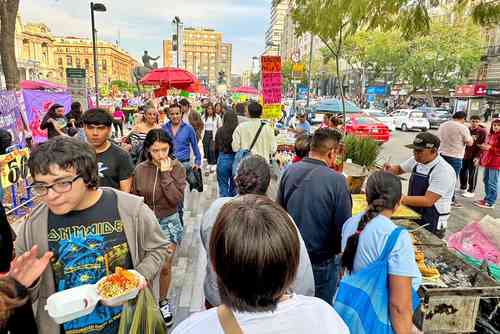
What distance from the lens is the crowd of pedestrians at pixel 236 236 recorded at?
114 cm

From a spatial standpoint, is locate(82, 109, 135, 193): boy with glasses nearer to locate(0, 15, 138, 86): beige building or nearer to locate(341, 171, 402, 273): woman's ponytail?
locate(341, 171, 402, 273): woman's ponytail

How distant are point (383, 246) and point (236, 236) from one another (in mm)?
1332

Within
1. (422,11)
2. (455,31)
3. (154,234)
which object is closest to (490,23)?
(422,11)

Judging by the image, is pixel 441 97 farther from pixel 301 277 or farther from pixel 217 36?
pixel 217 36

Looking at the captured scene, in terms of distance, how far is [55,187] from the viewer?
1.81 meters

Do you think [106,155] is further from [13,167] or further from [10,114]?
[10,114]

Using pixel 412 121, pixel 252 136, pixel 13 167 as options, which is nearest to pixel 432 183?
pixel 252 136

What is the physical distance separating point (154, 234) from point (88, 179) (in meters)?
0.52

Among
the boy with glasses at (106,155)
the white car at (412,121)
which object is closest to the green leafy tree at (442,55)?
the white car at (412,121)

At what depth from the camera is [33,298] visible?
6.16ft

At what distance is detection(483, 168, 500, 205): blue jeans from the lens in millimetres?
7459

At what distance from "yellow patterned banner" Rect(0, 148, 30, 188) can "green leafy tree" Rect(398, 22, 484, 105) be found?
1365 inches

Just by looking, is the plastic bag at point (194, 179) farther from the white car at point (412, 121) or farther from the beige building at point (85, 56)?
the beige building at point (85, 56)

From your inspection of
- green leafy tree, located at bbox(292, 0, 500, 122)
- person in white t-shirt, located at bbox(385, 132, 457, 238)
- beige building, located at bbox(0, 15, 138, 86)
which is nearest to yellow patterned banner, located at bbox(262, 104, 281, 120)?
green leafy tree, located at bbox(292, 0, 500, 122)
